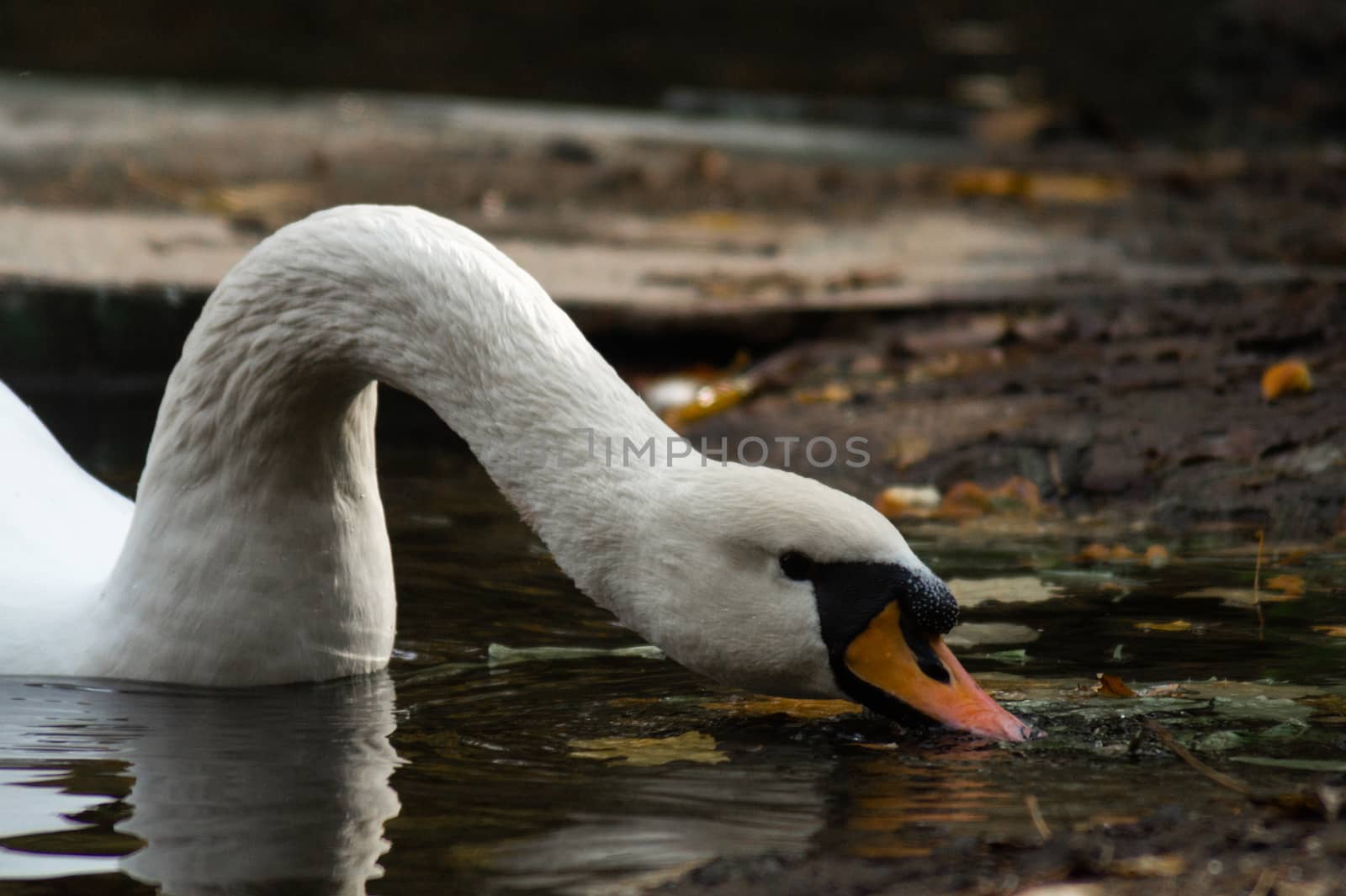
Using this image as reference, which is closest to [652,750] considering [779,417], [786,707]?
[786,707]

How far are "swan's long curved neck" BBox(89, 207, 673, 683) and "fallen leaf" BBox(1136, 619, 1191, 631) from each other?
141 centimetres

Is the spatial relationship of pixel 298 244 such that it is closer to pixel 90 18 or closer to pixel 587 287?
pixel 587 287

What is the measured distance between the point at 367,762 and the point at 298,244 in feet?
3.08

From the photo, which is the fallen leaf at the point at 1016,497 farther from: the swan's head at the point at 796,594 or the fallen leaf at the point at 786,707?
the swan's head at the point at 796,594

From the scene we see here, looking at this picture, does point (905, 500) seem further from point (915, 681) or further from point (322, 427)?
point (915, 681)

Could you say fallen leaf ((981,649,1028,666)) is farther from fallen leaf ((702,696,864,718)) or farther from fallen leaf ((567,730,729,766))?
fallen leaf ((567,730,729,766))

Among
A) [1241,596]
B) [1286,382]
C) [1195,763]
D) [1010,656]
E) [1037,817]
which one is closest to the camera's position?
[1037,817]

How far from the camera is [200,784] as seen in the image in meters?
3.22

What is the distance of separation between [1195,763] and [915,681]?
44 centimetres

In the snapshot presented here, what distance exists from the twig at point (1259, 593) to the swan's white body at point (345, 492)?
130 cm

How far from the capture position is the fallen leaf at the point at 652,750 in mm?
3287

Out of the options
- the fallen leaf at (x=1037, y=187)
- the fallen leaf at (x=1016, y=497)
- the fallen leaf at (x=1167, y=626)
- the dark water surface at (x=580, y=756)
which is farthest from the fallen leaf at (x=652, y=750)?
the fallen leaf at (x=1037, y=187)

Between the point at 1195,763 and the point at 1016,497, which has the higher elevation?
the point at 1016,497

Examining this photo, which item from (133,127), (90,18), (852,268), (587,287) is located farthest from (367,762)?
(90,18)
